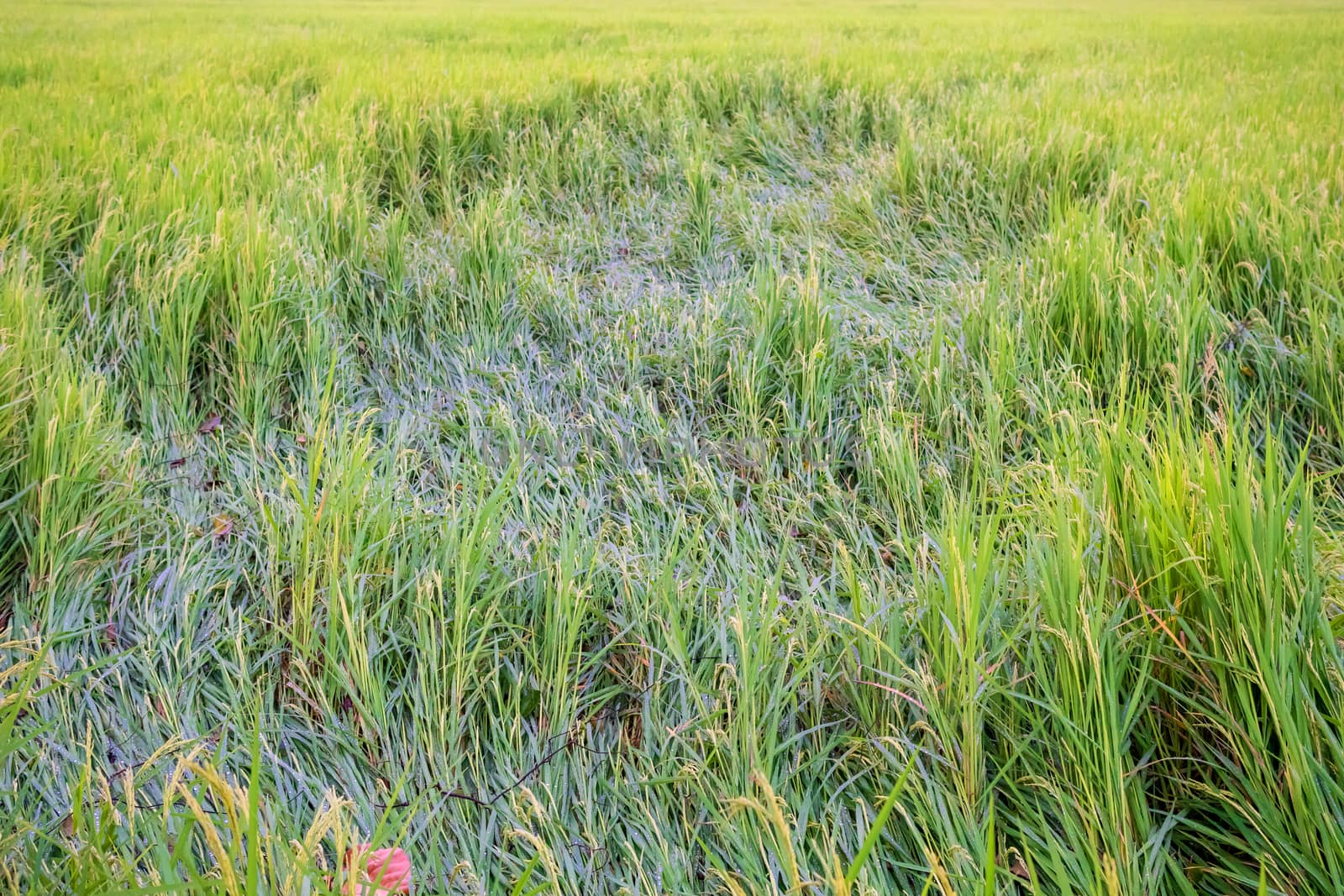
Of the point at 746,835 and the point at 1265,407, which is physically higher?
the point at 1265,407

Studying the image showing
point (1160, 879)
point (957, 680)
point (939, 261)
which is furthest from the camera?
point (939, 261)

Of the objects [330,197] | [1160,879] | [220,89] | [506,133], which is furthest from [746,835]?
[220,89]

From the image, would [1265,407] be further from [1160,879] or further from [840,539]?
[1160,879]

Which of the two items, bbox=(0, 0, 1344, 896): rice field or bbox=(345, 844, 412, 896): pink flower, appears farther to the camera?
bbox=(0, 0, 1344, 896): rice field

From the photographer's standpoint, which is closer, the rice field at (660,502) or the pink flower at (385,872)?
the pink flower at (385,872)

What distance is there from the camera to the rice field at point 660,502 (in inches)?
31.5

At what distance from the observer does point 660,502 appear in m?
1.42

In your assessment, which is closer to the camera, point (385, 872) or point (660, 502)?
point (385, 872)

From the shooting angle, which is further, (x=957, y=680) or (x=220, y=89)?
(x=220, y=89)

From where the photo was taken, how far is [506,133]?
10.2 feet

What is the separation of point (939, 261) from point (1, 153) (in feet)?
9.56

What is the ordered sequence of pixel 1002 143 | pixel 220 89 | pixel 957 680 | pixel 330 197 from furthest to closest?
pixel 220 89
pixel 1002 143
pixel 330 197
pixel 957 680

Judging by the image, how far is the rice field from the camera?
31.5 inches

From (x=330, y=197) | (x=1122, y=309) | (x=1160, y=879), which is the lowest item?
(x=1160, y=879)
